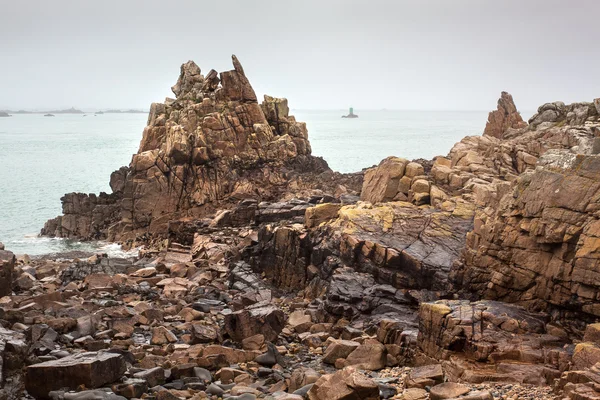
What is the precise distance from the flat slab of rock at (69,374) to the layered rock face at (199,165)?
31378 millimetres

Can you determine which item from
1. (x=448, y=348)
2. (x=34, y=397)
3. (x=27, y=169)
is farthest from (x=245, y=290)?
(x=27, y=169)

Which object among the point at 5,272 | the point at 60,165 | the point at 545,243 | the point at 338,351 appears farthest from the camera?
the point at 60,165

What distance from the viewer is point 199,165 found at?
47656 mm

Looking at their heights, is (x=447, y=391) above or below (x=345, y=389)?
above

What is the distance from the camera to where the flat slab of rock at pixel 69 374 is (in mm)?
13133

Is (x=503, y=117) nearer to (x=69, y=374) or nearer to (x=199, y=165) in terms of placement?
(x=199, y=165)

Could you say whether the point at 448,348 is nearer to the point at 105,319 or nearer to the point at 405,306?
the point at 405,306

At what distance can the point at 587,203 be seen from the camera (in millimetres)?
17328

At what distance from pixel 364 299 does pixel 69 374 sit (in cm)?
1136

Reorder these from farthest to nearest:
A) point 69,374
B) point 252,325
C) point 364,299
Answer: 1. point 364,299
2. point 252,325
3. point 69,374

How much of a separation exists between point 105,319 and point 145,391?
655 centimetres

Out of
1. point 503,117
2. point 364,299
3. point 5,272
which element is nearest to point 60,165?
point 503,117

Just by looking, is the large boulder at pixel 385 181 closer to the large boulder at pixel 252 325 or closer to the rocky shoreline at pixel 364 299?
the rocky shoreline at pixel 364 299

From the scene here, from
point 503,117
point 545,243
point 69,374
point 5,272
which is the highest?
point 503,117
